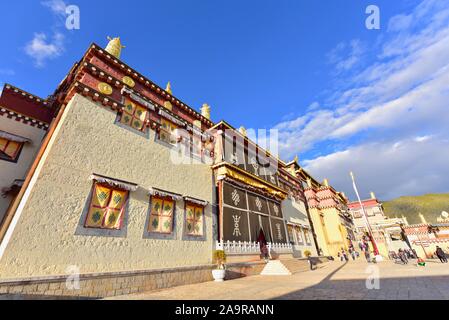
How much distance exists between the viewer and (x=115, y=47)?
38.5 feet

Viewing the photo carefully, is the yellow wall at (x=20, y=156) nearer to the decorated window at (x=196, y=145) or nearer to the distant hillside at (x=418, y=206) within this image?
the decorated window at (x=196, y=145)

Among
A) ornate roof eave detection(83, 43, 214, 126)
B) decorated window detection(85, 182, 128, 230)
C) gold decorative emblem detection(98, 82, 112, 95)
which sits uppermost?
ornate roof eave detection(83, 43, 214, 126)

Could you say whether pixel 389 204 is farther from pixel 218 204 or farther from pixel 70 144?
pixel 70 144

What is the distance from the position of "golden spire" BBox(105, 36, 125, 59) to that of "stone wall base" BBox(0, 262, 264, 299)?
11063mm

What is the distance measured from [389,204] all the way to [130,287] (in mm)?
138575

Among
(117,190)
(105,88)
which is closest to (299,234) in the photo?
(117,190)

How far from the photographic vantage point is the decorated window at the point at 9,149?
8945 mm

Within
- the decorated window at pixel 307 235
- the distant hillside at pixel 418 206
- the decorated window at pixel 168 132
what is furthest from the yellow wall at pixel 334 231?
the distant hillside at pixel 418 206

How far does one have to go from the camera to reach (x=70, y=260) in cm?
640

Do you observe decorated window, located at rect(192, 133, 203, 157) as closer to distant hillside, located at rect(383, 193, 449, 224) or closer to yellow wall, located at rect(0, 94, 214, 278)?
yellow wall, located at rect(0, 94, 214, 278)

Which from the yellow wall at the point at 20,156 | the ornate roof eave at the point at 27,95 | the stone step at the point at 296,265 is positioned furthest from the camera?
the stone step at the point at 296,265

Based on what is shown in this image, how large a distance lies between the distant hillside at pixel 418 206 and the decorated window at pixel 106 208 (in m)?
113

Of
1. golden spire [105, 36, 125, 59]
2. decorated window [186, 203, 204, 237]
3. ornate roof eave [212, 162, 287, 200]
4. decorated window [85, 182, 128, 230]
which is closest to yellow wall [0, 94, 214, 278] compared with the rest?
decorated window [85, 182, 128, 230]

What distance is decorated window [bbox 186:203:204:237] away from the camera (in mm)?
10758
